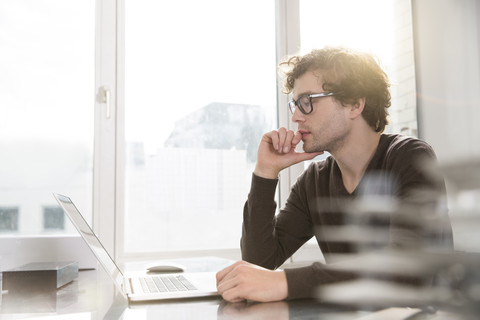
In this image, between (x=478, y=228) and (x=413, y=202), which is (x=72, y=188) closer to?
(x=413, y=202)

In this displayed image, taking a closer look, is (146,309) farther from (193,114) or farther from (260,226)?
(193,114)

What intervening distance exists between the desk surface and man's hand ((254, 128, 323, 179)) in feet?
2.18

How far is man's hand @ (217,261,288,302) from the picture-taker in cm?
86

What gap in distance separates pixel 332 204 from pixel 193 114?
49.0 inches

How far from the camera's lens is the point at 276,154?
158 centimetres

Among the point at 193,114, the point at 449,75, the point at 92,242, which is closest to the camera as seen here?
the point at 92,242

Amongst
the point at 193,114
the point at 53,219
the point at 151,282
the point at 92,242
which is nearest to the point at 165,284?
the point at 151,282

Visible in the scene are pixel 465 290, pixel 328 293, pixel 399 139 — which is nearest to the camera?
pixel 465 290

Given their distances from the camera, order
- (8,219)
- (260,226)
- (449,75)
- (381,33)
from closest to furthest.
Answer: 1. (260,226)
2. (8,219)
3. (449,75)
4. (381,33)

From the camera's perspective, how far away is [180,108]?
2.51m

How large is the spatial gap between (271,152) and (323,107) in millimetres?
234

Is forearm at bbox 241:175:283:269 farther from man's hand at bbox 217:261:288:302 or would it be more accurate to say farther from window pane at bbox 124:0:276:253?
window pane at bbox 124:0:276:253

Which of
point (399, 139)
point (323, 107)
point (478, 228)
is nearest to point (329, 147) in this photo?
point (323, 107)

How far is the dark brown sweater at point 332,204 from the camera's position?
1.12 m
